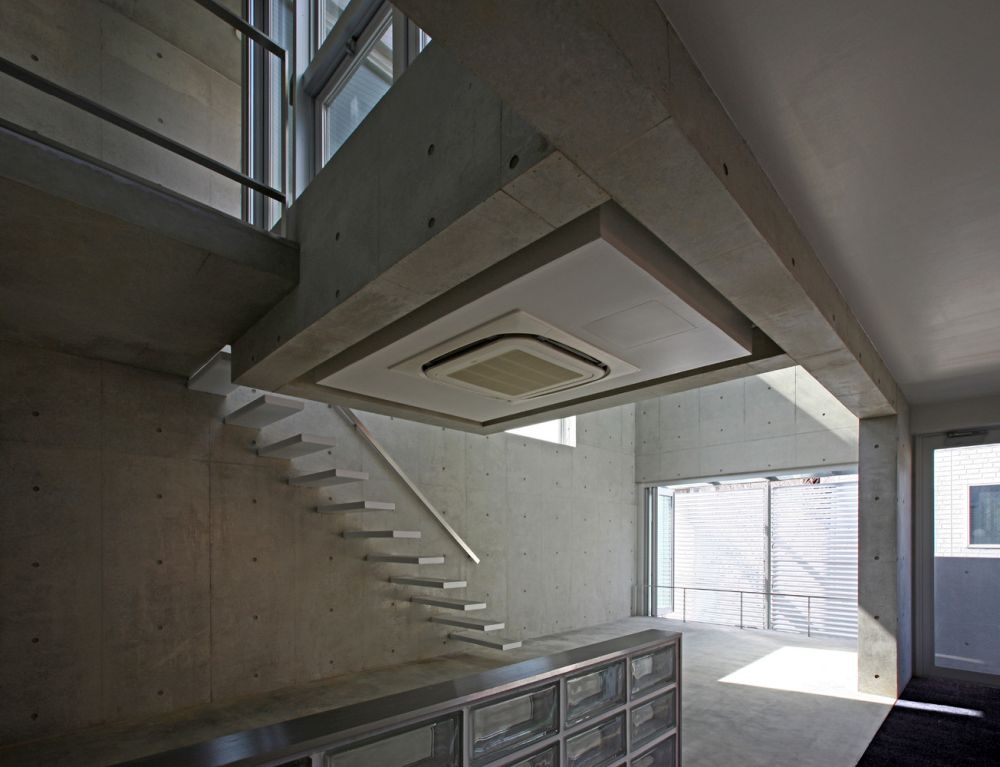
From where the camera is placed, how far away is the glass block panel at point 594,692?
2.44 metres

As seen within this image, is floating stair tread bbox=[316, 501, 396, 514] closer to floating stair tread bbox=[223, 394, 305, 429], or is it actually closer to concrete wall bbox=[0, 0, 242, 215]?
floating stair tread bbox=[223, 394, 305, 429]

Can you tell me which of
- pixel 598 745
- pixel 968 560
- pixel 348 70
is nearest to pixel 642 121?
pixel 598 745

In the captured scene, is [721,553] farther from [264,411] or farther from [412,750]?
[412,750]

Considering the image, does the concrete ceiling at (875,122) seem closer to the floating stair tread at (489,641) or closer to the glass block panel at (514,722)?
the glass block panel at (514,722)

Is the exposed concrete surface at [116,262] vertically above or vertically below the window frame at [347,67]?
below

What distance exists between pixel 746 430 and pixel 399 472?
5474 millimetres

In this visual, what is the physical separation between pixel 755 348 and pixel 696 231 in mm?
1977

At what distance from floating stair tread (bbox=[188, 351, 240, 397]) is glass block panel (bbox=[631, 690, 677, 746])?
11.6 ft

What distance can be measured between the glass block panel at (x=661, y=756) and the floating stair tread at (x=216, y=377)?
144 inches

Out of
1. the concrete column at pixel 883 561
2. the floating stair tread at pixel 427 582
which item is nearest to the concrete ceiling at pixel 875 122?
the concrete column at pixel 883 561

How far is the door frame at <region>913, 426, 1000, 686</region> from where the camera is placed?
5941 millimetres

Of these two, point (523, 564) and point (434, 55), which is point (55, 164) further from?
point (523, 564)

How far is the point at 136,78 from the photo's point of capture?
16.4 ft

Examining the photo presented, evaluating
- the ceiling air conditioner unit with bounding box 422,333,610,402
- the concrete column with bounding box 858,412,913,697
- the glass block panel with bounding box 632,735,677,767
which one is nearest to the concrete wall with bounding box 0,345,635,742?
the ceiling air conditioner unit with bounding box 422,333,610,402
